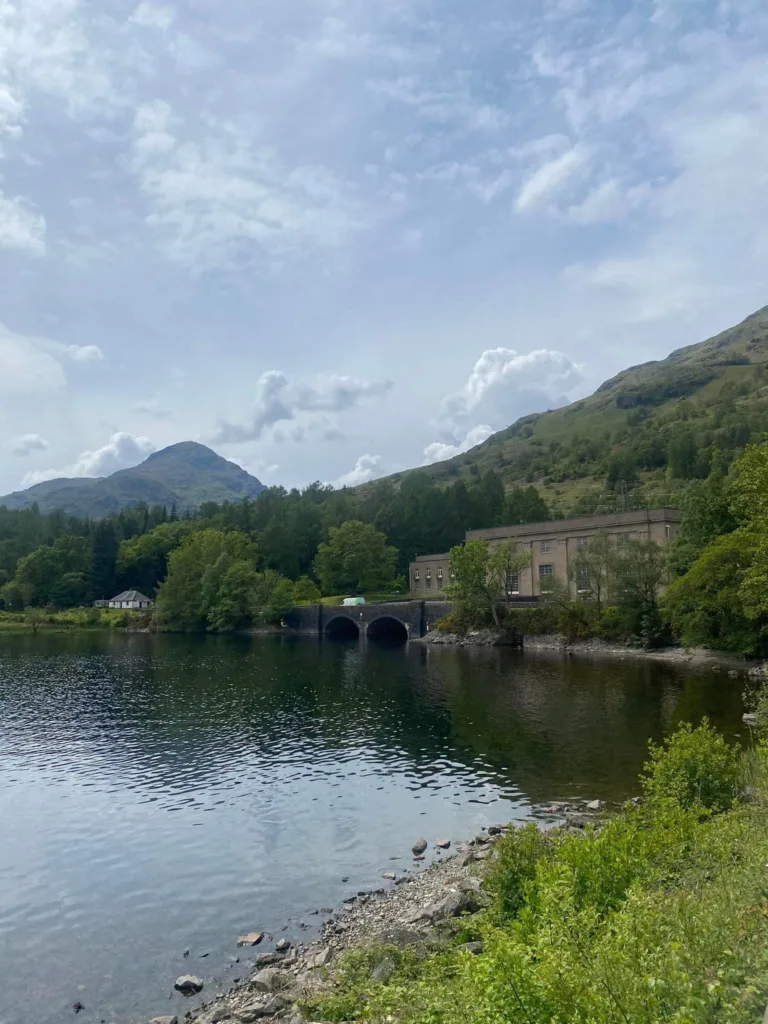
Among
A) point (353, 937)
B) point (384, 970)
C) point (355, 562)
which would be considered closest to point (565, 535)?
point (355, 562)

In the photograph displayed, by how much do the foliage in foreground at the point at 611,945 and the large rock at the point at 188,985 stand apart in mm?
3981

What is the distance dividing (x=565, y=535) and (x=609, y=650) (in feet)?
79.2

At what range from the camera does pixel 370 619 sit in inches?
4395

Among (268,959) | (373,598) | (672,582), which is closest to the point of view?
(268,959)

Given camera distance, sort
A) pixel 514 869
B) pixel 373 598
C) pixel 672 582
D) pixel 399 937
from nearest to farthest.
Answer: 1. pixel 399 937
2. pixel 514 869
3. pixel 672 582
4. pixel 373 598

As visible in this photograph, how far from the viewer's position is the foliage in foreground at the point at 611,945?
6.77 metres

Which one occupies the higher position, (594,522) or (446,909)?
(594,522)

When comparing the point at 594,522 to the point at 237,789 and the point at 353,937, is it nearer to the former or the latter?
the point at 237,789

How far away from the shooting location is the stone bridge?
103 metres

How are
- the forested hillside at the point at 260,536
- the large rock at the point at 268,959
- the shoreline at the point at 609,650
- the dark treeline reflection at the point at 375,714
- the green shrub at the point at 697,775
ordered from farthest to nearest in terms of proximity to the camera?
the forested hillside at the point at 260,536 < the shoreline at the point at 609,650 < the dark treeline reflection at the point at 375,714 < the green shrub at the point at 697,775 < the large rock at the point at 268,959

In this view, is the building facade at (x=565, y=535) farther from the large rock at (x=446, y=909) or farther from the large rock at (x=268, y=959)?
the large rock at (x=268, y=959)

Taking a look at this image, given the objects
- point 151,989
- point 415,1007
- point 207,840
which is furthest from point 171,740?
point 415,1007

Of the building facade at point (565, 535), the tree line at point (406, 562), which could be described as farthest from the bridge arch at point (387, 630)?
the building facade at point (565, 535)

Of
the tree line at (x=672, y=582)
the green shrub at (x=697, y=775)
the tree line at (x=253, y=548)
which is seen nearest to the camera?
the green shrub at (x=697, y=775)
